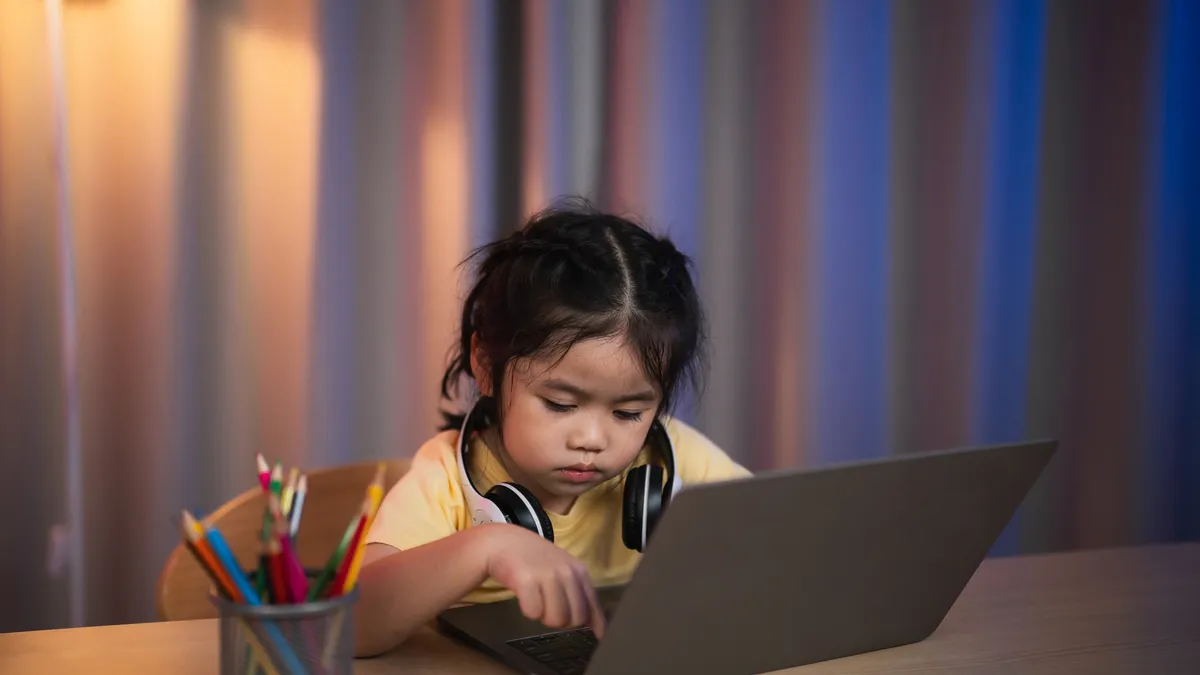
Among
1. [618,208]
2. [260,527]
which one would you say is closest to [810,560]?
[260,527]

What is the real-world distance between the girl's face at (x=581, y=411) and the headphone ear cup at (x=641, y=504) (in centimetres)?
3

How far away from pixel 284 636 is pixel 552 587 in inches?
7.8

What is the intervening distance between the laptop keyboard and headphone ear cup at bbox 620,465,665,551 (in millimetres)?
185

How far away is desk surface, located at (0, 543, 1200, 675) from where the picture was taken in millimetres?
877

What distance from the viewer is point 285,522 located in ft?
2.21

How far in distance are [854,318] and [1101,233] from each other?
54cm

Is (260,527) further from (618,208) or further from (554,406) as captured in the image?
(618,208)

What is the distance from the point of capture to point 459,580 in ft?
2.90

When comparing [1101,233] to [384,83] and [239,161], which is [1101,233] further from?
[239,161]

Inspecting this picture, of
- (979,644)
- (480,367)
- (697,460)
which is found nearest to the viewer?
(979,644)

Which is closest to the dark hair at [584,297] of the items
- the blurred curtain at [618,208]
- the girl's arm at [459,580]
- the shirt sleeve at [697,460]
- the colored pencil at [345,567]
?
the shirt sleeve at [697,460]

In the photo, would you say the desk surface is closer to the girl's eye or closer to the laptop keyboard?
the laptop keyboard

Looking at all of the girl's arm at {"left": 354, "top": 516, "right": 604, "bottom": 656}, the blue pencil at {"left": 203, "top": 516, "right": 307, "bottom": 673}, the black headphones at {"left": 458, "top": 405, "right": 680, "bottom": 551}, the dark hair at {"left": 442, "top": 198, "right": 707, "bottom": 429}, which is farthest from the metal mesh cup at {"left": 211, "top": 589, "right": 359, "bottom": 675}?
the dark hair at {"left": 442, "top": 198, "right": 707, "bottom": 429}

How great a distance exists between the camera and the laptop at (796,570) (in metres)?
Result: 0.71
